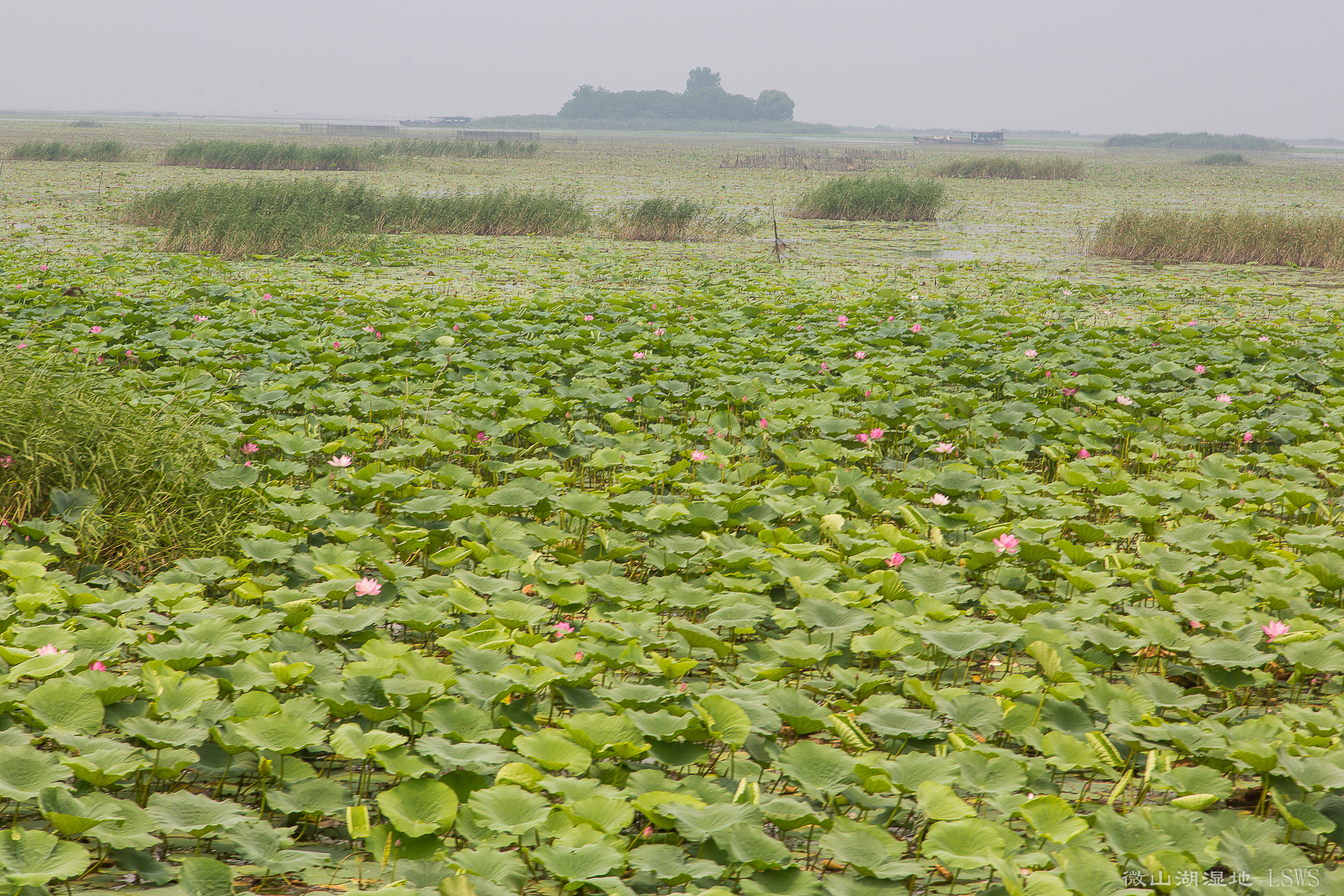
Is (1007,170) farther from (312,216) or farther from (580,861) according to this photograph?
(580,861)

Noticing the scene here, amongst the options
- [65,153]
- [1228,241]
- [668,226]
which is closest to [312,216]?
[668,226]

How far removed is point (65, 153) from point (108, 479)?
3067 cm

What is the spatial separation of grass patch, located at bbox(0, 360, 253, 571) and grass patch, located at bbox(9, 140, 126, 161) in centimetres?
2910

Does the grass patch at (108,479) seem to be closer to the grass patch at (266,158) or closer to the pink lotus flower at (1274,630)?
the pink lotus flower at (1274,630)

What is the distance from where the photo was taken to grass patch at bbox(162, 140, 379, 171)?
26.7 metres

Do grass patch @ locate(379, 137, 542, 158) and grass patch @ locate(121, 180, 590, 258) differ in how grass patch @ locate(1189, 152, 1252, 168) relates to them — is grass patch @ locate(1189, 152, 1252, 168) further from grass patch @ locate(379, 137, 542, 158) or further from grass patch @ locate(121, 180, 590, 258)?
grass patch @ locate(121, 180, 590, 258)

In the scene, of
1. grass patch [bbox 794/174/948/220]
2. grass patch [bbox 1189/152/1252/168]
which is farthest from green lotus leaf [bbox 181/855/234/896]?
grass patch [bbox 1189/152/1252/168]

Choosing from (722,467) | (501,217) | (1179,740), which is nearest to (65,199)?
(501,217)

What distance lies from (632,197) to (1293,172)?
4006 centimetres

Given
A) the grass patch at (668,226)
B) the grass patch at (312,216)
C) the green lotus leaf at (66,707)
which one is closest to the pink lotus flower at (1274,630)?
the green lotus leaf at (66,707)

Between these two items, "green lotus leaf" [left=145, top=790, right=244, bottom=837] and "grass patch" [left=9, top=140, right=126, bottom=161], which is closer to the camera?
"green lotus leaf" [left=145, top=790, right=244, bottom=837]

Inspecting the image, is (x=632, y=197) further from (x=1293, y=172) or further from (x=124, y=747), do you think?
(x=1293, y=172)

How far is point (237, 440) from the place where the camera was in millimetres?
4262

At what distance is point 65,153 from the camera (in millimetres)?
27797
